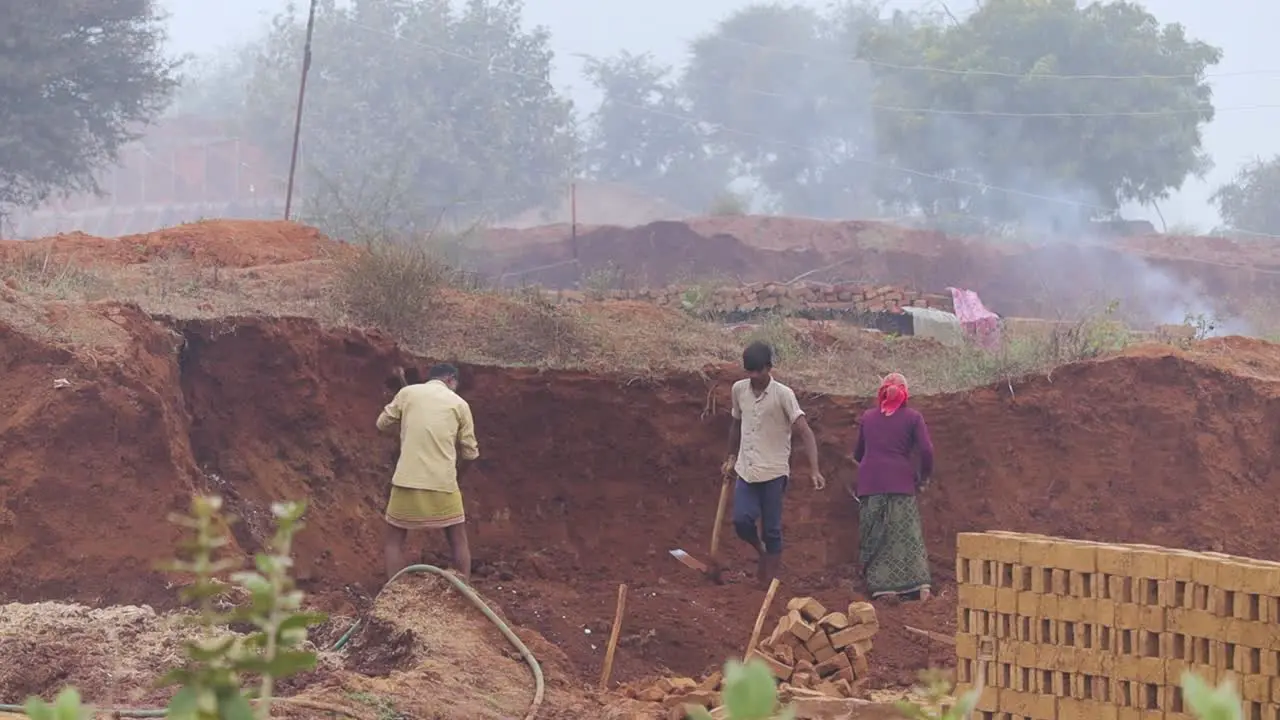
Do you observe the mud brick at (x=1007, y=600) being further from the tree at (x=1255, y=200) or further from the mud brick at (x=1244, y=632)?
the tree at (x=1255, y=200)

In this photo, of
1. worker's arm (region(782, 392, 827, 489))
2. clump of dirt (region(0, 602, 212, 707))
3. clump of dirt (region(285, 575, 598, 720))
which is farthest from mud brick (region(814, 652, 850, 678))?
clump of dirt (region(0, 602, 212, 707))

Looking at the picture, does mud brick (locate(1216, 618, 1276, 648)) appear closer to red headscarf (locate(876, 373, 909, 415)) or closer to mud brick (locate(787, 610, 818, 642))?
mud brick (locate(787, 610, 818, 642))

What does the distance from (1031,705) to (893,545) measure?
4.12 metres

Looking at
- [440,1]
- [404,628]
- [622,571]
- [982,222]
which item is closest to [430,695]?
[404,628]

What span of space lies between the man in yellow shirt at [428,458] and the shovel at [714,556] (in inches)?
78.4

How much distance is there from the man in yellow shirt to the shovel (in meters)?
1.99

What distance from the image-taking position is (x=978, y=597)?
6.91 meters

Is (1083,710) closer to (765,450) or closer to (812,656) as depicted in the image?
(812,656)

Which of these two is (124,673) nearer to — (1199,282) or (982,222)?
(1199,282)

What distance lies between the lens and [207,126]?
54.7m

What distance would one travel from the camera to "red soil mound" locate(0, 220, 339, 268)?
14898 millimetres

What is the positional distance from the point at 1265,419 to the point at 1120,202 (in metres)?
28.6

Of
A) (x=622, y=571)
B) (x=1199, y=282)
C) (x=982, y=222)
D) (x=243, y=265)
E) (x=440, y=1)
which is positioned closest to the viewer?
(x=622, y=571)

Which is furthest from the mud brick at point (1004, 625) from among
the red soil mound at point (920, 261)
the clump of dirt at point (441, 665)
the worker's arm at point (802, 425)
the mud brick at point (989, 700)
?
the red soil mound at point (920, 261)
